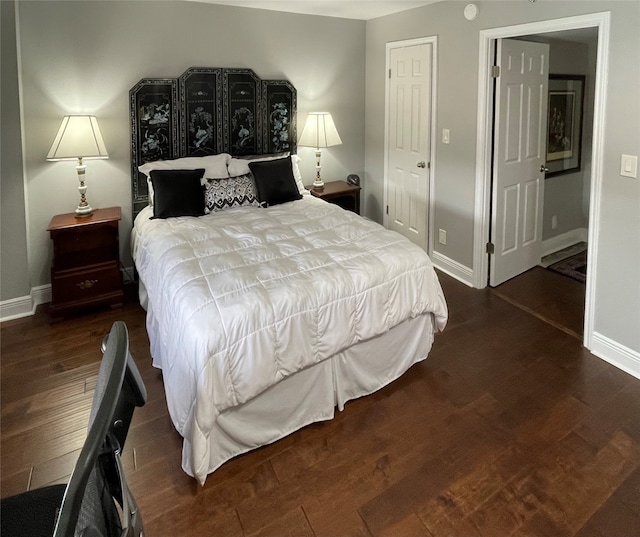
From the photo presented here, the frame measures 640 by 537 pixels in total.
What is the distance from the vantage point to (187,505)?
1910 mm

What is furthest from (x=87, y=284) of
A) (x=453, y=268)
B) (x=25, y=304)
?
(x=453, y=268)

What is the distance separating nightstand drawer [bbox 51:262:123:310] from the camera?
3.43 metres

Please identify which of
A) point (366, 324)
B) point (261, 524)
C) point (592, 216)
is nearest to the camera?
point (261, 524)

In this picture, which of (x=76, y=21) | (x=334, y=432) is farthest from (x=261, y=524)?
(x=76, y=21)

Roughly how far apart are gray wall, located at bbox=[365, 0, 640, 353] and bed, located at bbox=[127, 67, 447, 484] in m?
1.09

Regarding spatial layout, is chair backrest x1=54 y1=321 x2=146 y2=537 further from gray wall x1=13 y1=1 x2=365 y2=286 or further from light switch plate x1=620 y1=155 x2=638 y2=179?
gray wall x1=13 y1=1 x2=365 y2=286

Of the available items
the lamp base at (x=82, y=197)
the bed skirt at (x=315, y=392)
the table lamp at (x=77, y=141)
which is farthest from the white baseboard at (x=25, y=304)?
the bed skirt at (x=315, y=392)

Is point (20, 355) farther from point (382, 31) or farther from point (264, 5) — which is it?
point (382, 31)

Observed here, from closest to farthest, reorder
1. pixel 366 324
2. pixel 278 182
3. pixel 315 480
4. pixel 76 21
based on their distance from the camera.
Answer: pixel 315 480
pixel 366 324
pixel 76 21
pixel 278 182

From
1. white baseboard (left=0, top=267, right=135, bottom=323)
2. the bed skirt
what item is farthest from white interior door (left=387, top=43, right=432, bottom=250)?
white baseboard (left=0, top=267, right=135, bottom=323)

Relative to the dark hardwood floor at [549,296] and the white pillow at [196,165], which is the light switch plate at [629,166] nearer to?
the dark hardwood floor at [549,296]

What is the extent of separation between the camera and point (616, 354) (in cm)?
287

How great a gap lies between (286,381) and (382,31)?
3.85m

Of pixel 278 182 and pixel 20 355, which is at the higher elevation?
pixel 278 182
